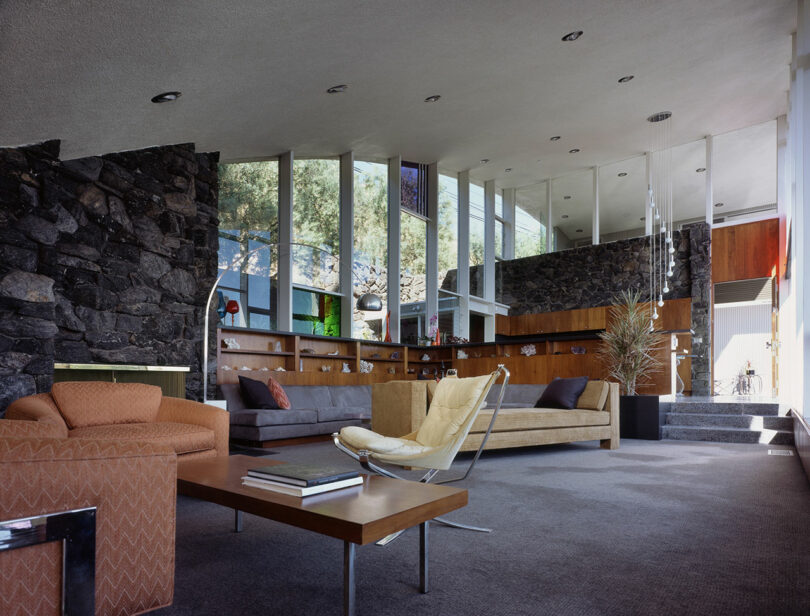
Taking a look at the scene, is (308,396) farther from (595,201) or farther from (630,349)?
(595,201)

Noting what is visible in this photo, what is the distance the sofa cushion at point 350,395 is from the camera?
7504mm

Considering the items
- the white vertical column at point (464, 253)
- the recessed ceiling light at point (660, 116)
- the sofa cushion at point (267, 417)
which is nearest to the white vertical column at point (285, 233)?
the sofa cushion at point (267, 417)

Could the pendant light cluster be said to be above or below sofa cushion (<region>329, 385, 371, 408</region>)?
above

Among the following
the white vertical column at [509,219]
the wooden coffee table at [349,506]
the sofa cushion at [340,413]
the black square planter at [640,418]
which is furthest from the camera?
the white vertical column at [509,219]

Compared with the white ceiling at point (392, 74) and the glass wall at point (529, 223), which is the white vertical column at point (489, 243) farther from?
the white ceiling at point (392, 74)

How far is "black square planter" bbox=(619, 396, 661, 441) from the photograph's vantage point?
679 cm

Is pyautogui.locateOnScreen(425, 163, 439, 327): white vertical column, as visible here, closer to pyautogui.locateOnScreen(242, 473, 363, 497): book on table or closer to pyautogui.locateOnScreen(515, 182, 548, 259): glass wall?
pyautogui.locateOnScreen(515, 182, 548, 259): glass wall

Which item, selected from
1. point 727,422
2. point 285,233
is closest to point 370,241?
point 285,233

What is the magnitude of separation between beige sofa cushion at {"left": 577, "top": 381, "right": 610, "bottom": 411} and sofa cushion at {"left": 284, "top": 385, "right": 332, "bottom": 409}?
325cm

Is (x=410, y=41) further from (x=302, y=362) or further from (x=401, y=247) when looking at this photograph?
(x=401, y=247)

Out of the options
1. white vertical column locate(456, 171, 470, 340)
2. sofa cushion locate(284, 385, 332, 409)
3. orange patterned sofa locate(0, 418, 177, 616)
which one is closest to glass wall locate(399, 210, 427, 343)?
white vertical column locate(456, 171, 470, 340)

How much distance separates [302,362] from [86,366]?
12.2 feet

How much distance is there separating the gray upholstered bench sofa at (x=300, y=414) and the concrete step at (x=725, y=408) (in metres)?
4.17

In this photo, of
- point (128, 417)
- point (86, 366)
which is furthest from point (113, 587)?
point (86, 366)
